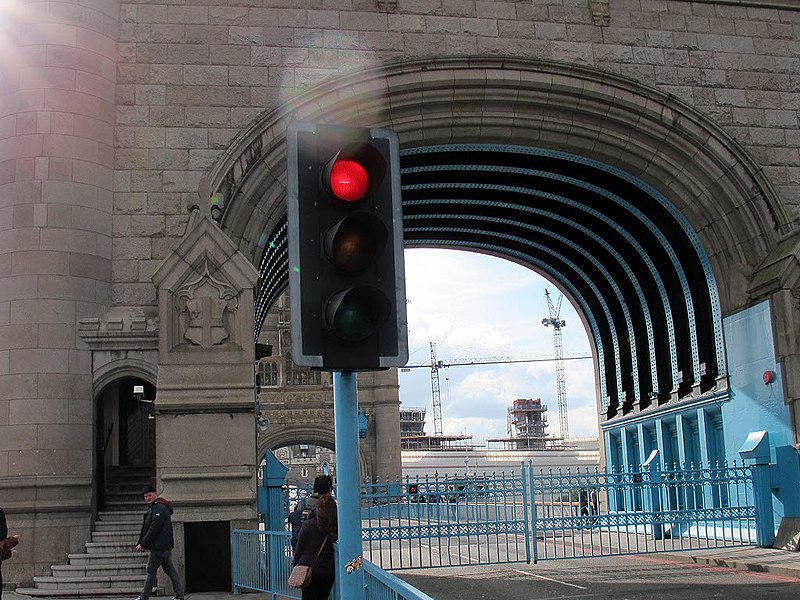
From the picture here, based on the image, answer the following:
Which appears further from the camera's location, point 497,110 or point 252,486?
point 497,110

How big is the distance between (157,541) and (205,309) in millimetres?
3515

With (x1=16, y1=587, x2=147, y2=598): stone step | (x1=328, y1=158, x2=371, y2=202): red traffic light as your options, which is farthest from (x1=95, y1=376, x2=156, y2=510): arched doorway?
(x1=328, y1=158, x2=371, y2=202): red traffic light

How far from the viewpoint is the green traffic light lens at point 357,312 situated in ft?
14.3

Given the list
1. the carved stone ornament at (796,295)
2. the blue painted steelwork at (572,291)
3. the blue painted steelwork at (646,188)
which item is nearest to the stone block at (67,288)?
the blue painted steelwork at (646,188)

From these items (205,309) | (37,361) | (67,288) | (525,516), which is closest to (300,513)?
(205,309)

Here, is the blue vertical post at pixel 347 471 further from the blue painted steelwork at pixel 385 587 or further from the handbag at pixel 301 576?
the handbag at pixel 301 576

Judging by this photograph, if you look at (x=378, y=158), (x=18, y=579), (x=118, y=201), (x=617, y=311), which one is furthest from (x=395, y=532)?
(x=378, y=158)

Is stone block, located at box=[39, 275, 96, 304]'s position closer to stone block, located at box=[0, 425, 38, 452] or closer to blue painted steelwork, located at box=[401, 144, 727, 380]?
stone block, located at box=[0, 425, 38, 452]

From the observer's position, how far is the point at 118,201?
589 inches

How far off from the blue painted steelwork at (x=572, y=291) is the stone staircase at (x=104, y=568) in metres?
11.2

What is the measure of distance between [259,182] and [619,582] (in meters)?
8.12

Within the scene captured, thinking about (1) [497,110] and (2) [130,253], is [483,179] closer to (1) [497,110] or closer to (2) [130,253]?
(1) [497,110]

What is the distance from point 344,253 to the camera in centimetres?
444

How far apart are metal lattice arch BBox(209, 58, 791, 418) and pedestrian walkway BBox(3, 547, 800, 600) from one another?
334 centimetres
